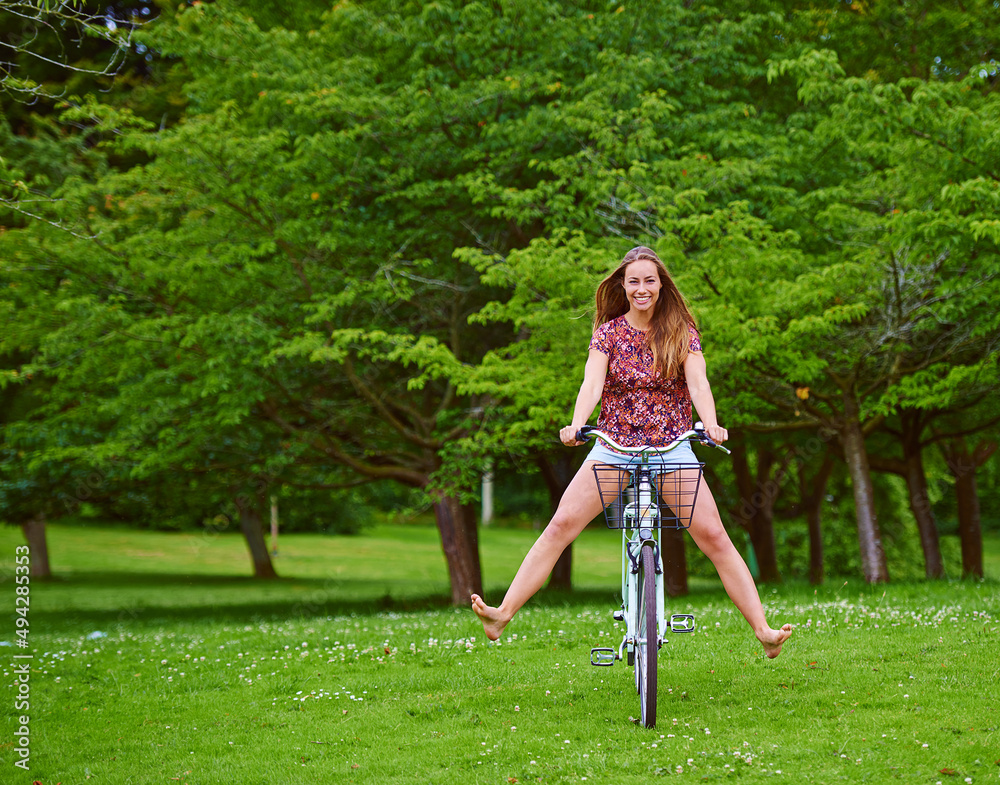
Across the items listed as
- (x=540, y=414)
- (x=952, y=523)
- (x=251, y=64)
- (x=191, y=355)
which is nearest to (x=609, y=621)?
(x=540, y=414)

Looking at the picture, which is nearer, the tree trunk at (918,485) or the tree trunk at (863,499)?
the tree trunk at (863,499)

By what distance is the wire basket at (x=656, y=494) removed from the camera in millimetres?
4457

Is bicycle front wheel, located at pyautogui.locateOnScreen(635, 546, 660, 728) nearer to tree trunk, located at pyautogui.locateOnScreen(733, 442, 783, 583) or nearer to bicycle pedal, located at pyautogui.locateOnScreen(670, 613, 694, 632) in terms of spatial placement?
bicycle pedal, located at pyautogui.locateOnScreen(670, 613, 694, 632)

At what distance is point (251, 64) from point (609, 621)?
9.29 m

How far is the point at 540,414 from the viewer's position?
10.7 meters

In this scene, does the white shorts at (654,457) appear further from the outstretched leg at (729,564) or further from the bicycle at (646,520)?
the outstretched leg at (729,564)

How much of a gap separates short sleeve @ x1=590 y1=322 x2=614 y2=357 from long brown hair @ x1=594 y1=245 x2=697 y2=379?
175 mm

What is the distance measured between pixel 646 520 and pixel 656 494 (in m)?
0.14

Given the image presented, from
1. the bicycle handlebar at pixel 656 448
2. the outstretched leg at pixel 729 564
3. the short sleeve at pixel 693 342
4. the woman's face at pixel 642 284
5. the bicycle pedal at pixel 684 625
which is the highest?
the woman's face at pixel 642 284

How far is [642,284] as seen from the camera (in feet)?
15.6

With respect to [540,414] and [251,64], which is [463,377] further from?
[251,64]

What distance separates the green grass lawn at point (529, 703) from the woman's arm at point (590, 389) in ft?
4.77

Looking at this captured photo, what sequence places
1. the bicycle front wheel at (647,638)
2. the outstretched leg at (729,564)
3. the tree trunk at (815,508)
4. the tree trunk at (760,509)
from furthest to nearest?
the tree trunk at (815,508), the tree trunk at (760,509), the outstretched leg at (729,564), the bicycle front wheel at (647,638)

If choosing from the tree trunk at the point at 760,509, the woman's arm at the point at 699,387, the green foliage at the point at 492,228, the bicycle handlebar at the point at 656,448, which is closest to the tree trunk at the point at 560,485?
the green foliage at the point at 492,228
